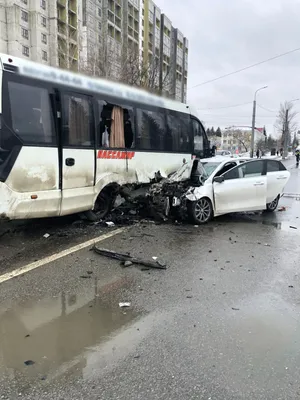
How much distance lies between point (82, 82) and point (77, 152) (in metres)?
1.44

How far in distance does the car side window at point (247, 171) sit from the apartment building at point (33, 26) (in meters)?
39.0

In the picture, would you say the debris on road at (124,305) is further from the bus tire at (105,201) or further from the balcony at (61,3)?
the balcony at (61,3)

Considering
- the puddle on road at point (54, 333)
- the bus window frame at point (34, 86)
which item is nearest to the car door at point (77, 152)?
the bus window frame at point (34, 86)

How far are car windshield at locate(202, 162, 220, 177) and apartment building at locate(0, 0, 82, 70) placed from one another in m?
38.2

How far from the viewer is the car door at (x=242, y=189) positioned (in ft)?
26.8

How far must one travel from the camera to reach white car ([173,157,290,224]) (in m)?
7.94

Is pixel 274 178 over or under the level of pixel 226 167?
under

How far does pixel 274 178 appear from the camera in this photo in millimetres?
9344

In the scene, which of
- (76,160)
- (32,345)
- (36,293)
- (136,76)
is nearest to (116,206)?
(76,160)

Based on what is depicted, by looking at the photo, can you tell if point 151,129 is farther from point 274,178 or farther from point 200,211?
point 274,178

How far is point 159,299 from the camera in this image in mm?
4004

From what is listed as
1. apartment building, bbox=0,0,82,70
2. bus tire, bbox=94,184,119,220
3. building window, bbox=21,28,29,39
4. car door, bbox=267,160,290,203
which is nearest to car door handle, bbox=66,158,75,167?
bus tire, bbox=94,184,119,220

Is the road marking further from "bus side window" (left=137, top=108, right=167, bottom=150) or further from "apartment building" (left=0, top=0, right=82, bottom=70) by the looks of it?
"apartment building" (left=0, top=0, right=82, bottom=70)

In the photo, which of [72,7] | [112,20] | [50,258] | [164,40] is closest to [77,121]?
[50,258]
